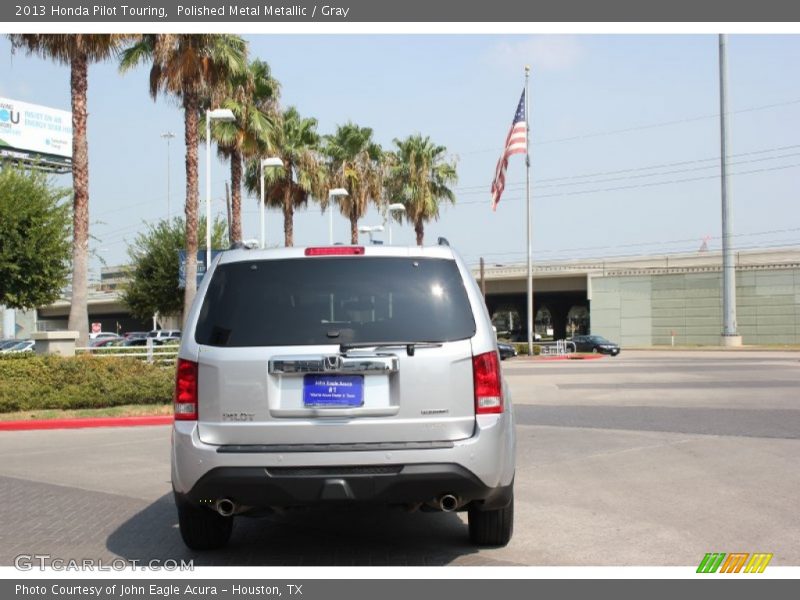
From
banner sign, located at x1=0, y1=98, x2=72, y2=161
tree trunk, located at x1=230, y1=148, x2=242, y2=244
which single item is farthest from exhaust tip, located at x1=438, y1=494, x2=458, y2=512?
banner sign, located at x1=0, y1=98, x2=72, y2=161

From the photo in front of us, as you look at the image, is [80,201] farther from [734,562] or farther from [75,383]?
[734,562]

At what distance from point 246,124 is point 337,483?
30.5 metres

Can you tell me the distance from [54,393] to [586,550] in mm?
12854

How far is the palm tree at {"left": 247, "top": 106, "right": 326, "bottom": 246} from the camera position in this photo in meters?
42.8

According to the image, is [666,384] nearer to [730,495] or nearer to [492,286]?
[730,495]

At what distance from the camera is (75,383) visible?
17453 millimetres

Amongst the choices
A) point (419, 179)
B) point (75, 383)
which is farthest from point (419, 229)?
point (75, 383)

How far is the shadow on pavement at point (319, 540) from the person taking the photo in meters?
6.22

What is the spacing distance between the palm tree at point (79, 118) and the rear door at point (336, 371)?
17.6 meters

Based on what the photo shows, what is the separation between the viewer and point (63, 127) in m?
92.9

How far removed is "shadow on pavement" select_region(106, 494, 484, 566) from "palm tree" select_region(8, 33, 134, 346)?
1563 centimetres

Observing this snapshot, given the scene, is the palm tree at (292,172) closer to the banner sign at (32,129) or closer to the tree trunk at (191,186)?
the tree trunk at (191,186)

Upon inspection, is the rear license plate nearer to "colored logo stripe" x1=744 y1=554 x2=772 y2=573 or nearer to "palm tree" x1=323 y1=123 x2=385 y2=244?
"colored logo stripe" x1=744 y1=554 x2=772 y2=573

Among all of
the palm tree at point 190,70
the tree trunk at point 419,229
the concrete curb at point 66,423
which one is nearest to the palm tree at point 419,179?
the tree trunk at point 419,229
